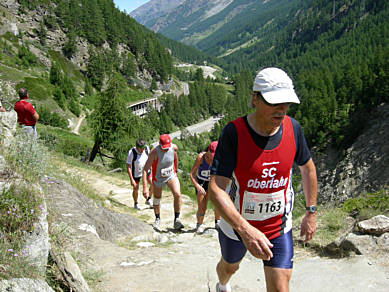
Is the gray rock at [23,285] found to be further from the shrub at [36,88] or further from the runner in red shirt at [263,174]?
the shrub at [36,88]

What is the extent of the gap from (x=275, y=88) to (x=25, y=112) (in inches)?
316

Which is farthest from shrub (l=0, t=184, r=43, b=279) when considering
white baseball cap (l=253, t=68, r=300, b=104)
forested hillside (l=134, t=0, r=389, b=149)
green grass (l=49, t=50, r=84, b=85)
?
green grass (l=49, t=50, r=84, b=85)

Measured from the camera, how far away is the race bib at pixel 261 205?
279cm

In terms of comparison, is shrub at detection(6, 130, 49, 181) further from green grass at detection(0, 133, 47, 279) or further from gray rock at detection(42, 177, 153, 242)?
gray rock at detection(42, 177, 153, 242)

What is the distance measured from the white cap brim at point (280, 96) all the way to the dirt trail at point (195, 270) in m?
2.61

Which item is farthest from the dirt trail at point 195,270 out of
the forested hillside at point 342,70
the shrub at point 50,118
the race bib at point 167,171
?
the forested hillside at point 342,70

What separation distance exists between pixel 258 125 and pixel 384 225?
3.42 m

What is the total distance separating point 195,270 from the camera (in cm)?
447

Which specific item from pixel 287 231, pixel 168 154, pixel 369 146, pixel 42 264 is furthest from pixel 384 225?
pixel 369 146

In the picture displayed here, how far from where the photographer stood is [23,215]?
9.75ft

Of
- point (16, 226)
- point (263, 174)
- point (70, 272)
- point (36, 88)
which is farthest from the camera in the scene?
point (36, 88)

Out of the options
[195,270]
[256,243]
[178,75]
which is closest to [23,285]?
[256,243]

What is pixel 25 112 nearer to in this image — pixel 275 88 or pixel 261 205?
pixel 261 205

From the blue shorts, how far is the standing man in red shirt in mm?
7096
